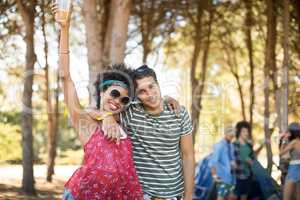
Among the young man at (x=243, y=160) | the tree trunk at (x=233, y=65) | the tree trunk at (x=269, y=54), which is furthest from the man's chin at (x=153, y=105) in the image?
the tree trunk at (x=233, y=65)

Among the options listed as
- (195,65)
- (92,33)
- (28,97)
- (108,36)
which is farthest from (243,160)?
(195,65)

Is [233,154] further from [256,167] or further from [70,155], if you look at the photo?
[70,155]

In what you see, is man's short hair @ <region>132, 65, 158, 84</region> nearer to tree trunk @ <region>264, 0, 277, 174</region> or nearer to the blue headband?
the blue headband

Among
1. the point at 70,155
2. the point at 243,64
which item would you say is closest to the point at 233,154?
the point at 243,64

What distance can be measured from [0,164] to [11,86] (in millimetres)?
2659

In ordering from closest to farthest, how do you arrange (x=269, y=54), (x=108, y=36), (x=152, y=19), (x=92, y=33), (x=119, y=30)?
(x=119, y=30)
(x=92, y=33)
(x=108, y=36)
(x=269, y=54)
(x=152, y=19)

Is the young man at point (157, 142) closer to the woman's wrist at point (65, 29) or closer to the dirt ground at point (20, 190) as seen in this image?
the woman's wrist at point (65, 29)

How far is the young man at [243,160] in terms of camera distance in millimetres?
10453

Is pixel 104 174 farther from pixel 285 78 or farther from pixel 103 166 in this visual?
pixel 285 78

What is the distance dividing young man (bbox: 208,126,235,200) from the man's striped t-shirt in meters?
6.91

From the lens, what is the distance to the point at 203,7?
632 inches

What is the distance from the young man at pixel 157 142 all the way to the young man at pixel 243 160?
6.95 m

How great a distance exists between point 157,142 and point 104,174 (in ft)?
1.30

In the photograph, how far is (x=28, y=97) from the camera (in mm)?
13195
